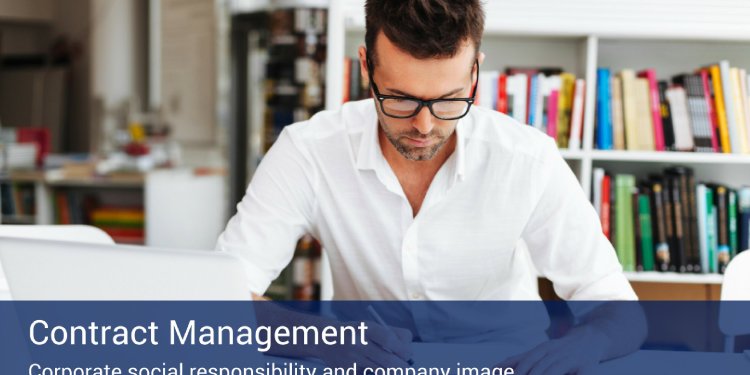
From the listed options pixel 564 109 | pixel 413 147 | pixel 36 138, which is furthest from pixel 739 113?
pixel 36 138

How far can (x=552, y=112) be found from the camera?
246cm

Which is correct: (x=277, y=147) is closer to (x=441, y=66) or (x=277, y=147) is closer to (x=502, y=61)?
(x=441, y=66)

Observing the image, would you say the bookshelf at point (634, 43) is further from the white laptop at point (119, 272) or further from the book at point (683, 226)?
A: the white laptop at point (119, 272)

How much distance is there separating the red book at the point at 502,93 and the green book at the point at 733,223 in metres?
0.73

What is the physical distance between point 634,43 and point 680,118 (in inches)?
12.1

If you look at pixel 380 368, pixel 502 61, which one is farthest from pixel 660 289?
pixel 380 368

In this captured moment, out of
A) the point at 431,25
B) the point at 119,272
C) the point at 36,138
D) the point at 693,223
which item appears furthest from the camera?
the point at 36,138

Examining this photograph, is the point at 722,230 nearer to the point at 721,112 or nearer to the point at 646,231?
the point at 646,231

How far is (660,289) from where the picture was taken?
2494 millimetres

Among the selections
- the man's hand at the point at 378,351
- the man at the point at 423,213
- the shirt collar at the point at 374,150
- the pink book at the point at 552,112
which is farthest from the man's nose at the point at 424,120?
the pink book at the point at 552,112

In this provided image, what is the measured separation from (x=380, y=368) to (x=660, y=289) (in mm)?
1675

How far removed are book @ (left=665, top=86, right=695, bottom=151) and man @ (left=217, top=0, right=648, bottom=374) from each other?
0.94 meters

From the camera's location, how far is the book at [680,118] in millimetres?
2389
